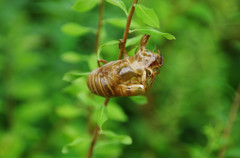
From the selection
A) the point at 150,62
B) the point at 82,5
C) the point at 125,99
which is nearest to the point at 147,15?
the point at 150,62

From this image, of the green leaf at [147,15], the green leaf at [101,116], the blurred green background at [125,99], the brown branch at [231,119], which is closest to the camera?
the green leaf at [147,15]

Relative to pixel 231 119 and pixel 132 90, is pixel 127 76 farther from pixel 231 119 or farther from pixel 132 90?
pixel 231 119

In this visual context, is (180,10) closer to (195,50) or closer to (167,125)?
(195,50)

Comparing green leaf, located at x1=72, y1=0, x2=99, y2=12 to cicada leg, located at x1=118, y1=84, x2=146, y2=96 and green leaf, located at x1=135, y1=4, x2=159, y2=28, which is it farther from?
cicada leg, located at x1=118, y1=84, x2=146, y2=96

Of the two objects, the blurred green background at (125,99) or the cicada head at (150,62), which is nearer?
the cicada head at (150,62)

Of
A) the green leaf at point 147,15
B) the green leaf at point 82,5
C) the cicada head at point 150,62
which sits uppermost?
the green leaf at point 147,15

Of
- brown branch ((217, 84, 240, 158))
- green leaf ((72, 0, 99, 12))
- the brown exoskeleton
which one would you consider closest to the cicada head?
the brown exoskeleton

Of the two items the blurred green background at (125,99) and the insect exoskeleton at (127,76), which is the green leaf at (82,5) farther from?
the blurred green background at (125,99)

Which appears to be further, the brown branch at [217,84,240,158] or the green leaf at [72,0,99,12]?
the brown branch at [217,84,240,158]

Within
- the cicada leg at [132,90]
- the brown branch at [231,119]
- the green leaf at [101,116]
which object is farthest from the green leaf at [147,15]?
the brown branch at [231,119]
